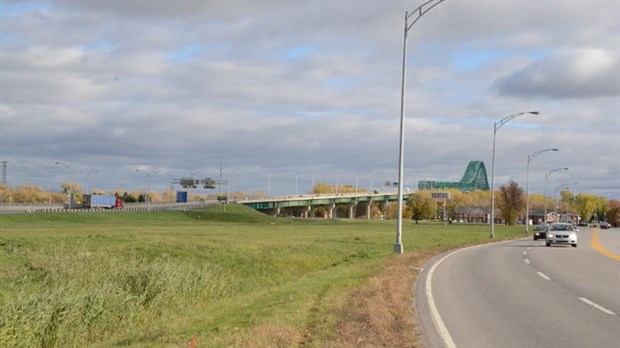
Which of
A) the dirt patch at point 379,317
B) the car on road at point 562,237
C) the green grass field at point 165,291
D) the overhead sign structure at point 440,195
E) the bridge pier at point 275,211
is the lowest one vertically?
the green grass field at point 165,291

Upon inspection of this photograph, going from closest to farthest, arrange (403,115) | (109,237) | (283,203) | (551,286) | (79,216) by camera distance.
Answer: (551,286)
(403,115)
(109,237)
(79,216)
(283,203)

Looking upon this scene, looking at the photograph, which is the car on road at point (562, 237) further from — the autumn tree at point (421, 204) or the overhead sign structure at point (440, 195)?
the overhead sign structure at point (440, 195)

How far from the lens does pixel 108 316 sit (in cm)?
1862

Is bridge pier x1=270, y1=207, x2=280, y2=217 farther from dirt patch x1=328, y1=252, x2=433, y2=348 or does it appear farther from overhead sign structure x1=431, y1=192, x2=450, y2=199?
dirt patch x1=328, y1=252, x2=433, y2=348

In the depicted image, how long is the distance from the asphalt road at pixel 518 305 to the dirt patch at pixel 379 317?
1.05ft

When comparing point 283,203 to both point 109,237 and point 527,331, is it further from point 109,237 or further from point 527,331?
point 527,331

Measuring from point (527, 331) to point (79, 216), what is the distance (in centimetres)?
8011

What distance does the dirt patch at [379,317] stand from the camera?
10.8m

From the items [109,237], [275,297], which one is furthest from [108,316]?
[109,237]


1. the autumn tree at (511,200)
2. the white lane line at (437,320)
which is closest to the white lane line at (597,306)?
the white lane line at (437,320)

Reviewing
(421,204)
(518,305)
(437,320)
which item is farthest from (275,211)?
(437,320)

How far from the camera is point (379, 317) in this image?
12820mm

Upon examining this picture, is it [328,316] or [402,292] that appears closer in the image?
[328,316]

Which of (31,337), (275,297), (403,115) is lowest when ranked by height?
(31,337)
